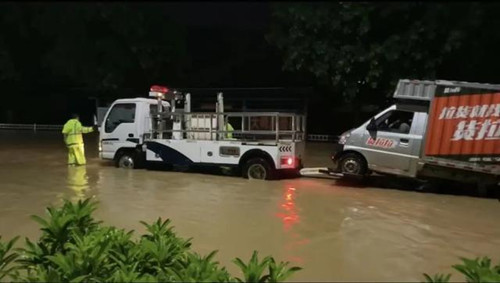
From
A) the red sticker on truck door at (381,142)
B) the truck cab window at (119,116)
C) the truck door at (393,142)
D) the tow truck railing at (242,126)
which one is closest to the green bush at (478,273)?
the truck door at (393,142)

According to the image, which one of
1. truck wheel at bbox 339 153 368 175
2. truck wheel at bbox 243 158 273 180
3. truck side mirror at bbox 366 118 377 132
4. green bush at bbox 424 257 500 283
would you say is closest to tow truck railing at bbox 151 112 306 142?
truck wheel at bbox 243 158 273 180

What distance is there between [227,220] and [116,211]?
1801mm

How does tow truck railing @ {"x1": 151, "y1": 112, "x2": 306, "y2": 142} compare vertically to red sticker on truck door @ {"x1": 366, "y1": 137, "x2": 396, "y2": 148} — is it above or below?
above

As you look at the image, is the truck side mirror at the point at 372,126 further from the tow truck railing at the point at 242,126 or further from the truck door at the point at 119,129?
the truck door at the point at 119,129

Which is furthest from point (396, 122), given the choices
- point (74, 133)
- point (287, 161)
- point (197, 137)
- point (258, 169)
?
point (74, 133)

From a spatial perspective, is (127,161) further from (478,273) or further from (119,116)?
(478,273)

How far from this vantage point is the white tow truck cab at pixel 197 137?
36.6 ft

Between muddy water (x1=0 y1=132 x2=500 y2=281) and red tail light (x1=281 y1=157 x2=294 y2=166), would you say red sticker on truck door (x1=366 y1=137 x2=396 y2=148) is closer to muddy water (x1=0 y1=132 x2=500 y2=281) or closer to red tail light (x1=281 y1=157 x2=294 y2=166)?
muddy water (x1=0 y1=132 x2=500 y2=281)

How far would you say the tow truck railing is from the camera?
11.1 meters

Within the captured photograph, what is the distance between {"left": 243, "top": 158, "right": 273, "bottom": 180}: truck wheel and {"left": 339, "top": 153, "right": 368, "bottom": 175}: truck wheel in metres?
1.62

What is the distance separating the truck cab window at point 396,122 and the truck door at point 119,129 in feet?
19.6

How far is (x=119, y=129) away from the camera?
12.8 m

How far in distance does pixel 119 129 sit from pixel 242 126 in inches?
135

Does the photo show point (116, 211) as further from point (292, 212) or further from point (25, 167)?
point (25, 167)
